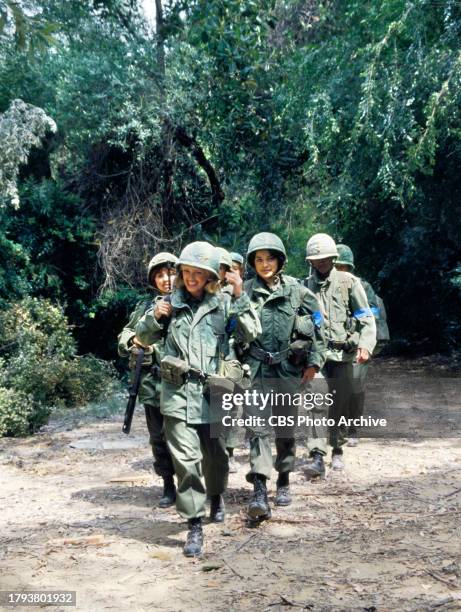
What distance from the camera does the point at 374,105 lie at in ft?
32.0

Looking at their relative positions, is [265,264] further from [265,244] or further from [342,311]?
[342,311]

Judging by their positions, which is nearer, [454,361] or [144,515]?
[144,515]

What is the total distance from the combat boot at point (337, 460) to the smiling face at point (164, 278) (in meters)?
2.26

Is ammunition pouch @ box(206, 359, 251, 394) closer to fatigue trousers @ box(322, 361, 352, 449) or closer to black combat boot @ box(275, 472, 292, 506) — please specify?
black combat boot @ box(275, 472, 292, 506)

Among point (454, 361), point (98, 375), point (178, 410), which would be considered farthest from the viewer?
point (454, 361)

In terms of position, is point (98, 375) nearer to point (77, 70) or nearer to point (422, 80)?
point (77, 70)

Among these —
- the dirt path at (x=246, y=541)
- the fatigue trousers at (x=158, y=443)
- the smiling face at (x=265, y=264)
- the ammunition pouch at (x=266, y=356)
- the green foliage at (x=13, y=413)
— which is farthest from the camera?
the green foliage at (x=13, y=413)

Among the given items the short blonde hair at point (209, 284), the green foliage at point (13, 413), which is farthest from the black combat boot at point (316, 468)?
the green foliage at point (13, 413)

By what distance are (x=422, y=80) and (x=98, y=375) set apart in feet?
20.0

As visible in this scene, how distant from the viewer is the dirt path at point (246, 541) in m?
4.02

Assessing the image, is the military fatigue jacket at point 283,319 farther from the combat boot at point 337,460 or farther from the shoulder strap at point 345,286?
the combat boot at point 337,460

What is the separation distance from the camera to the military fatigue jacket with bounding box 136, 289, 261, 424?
190 inches

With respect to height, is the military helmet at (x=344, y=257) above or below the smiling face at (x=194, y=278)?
above

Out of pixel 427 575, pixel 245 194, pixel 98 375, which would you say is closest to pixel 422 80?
pixel 245 194
